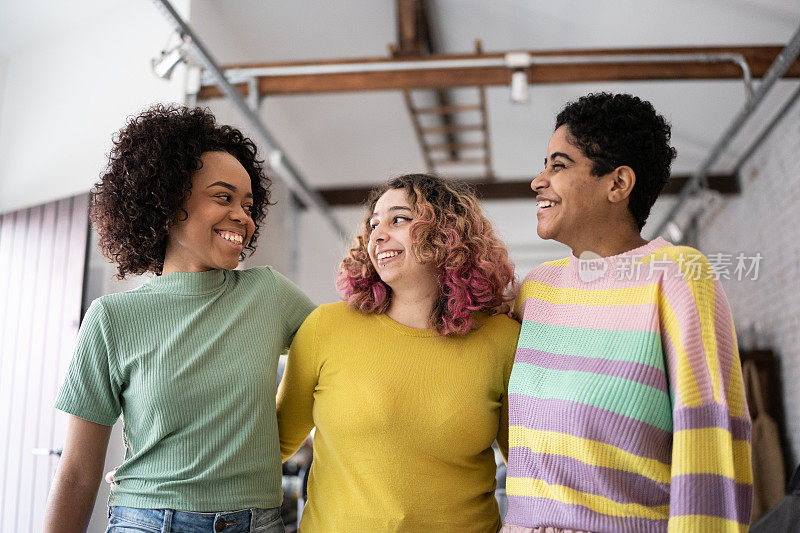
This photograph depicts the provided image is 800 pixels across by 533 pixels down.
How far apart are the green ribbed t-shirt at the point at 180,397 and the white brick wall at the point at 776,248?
3931mm

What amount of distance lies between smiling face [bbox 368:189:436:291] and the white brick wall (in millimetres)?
3565

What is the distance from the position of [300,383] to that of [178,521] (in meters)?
0.41

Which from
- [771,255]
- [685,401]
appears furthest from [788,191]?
[685,401]

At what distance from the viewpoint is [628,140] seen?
1.57 m

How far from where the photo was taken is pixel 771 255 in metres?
5.55

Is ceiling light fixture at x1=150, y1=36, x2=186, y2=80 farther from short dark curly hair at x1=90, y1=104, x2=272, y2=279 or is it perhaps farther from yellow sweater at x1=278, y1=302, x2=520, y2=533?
yellow sweater at x1=278, y1=302, x2=520, y2=533

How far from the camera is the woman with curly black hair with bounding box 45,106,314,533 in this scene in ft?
5.10

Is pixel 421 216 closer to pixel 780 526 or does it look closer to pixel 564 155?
pixel 564 155

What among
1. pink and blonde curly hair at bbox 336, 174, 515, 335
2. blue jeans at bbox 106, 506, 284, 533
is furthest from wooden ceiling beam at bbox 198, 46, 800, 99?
blue jeans at bbox 106, 506, 284, 533

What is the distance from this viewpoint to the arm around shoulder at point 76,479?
5.04 feet

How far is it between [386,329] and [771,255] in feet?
15.5

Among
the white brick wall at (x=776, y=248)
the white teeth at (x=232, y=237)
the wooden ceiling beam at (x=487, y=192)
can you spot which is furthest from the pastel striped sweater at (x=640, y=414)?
the wooden ceiling beam at (x=487, y=192)

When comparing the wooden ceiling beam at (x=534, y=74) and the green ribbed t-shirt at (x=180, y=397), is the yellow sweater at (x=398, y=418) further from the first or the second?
the wooden ceiling beam at (x=534, y=74)

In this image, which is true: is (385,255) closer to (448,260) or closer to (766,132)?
(448,260)
